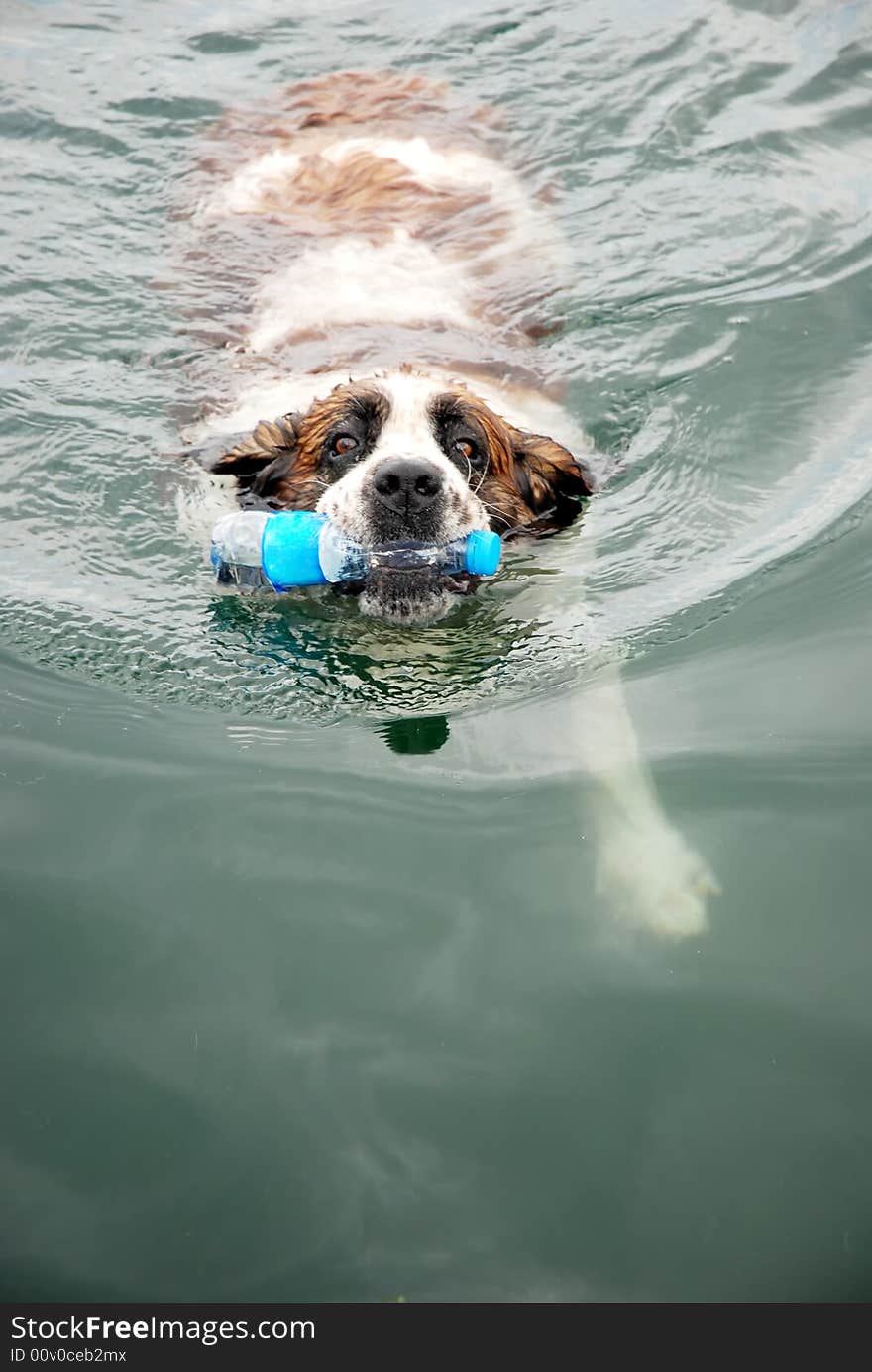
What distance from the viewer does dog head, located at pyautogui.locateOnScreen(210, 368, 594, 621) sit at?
206 inches

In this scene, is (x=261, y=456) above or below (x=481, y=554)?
above

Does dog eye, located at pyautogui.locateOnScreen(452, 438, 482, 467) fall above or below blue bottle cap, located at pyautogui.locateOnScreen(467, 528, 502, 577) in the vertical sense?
above

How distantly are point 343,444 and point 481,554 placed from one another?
2.70ft

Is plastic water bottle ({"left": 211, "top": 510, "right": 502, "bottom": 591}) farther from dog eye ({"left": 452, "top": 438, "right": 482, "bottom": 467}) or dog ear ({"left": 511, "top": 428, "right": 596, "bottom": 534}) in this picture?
dog ear ({"left": 511, "top": 428, "right": 596, "bottom": 534})

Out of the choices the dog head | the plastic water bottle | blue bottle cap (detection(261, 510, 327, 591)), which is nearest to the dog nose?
→ the dog head

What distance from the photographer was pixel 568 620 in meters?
5.43

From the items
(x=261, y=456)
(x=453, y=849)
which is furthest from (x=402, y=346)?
(x=453, y=849)

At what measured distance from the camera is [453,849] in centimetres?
417

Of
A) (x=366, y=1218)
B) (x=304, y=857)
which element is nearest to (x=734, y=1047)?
(x=366, y=1218)

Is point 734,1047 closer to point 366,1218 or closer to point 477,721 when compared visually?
point 366,1218

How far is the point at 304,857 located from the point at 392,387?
2.30 metres

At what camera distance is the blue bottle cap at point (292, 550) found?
5.31 meters

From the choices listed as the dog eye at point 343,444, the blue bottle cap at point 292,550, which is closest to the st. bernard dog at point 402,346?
the dog eye at point 343,444

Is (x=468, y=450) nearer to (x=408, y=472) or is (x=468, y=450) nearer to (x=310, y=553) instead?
(x=408, y=472)
